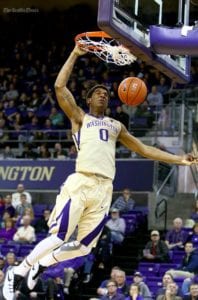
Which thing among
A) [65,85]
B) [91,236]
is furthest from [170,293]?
[65,85]

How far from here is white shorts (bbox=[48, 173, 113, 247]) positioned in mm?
9031

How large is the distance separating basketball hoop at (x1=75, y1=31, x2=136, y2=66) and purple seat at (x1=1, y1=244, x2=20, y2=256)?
30.9 ft

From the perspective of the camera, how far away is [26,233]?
19156 millimetres

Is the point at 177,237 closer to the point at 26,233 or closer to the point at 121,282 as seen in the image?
the point at 121,282

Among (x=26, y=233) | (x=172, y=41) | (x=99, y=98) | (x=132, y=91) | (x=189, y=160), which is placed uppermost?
(x=172, y=41)

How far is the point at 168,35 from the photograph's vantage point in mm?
9656

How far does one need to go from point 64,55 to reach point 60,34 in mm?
2204

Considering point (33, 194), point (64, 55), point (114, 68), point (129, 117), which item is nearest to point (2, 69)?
point (64, 55)

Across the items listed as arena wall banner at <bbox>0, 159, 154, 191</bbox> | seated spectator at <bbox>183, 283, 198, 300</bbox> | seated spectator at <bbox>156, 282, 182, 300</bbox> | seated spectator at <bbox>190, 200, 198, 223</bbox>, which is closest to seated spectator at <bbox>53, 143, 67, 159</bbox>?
arena wall banner at <bbox>0, 159, 154, 191</bbox>

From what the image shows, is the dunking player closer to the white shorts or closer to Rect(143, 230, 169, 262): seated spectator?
the white shorts

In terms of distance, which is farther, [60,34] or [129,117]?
[60,34]

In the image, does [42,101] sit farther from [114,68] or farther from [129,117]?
[129,117]

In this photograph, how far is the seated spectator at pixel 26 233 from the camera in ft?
62.5

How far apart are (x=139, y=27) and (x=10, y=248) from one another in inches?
404
